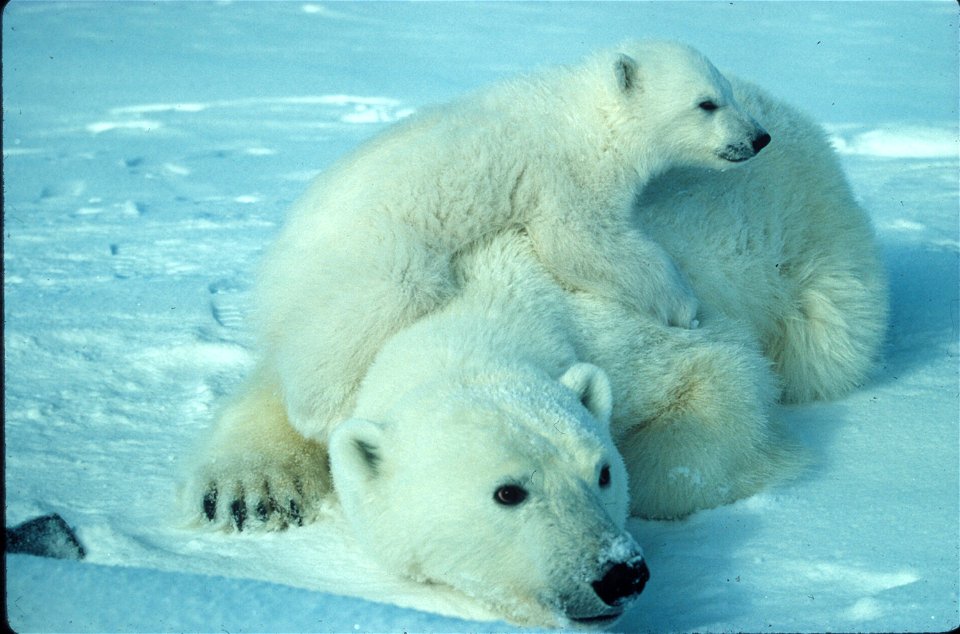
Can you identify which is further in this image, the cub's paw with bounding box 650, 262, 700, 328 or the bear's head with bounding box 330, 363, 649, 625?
the cub's paw with bounding box 650, 262, 700, 328

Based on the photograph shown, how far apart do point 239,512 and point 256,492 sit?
2.8 inches

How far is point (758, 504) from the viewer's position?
115 inches

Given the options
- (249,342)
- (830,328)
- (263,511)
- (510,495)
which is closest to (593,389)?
(510,495)

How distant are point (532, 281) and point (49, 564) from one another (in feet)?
5.13

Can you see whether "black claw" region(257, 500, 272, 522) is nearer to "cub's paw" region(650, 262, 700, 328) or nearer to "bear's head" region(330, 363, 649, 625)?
"bear's head" region(330, 363, 649, 625)

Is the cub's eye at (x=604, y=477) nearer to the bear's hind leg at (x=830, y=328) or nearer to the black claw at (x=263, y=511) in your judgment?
the black claw at (x=263, y=511)

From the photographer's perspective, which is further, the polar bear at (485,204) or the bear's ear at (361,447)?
the polar bear at (485,204)

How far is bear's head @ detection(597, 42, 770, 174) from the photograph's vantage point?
376 centimetres

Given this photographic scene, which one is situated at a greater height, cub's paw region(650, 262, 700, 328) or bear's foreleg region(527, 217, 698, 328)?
bear's foreleg region(527, 217, 698, 328)

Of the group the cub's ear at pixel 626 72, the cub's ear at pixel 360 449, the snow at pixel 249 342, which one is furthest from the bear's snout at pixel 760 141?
the cub's ear at pixel 360 449

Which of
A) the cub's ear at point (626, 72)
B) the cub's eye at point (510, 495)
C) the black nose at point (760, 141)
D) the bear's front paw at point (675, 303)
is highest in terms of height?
the cub's ear at point (626, 72)

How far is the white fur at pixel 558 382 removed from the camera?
7.29 ft

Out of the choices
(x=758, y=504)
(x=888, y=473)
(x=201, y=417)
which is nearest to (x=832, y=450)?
(x=888, y=473)

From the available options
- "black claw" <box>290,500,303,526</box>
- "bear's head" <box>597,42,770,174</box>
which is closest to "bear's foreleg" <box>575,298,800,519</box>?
"bear's head" <box>597,42,770,174</box>
